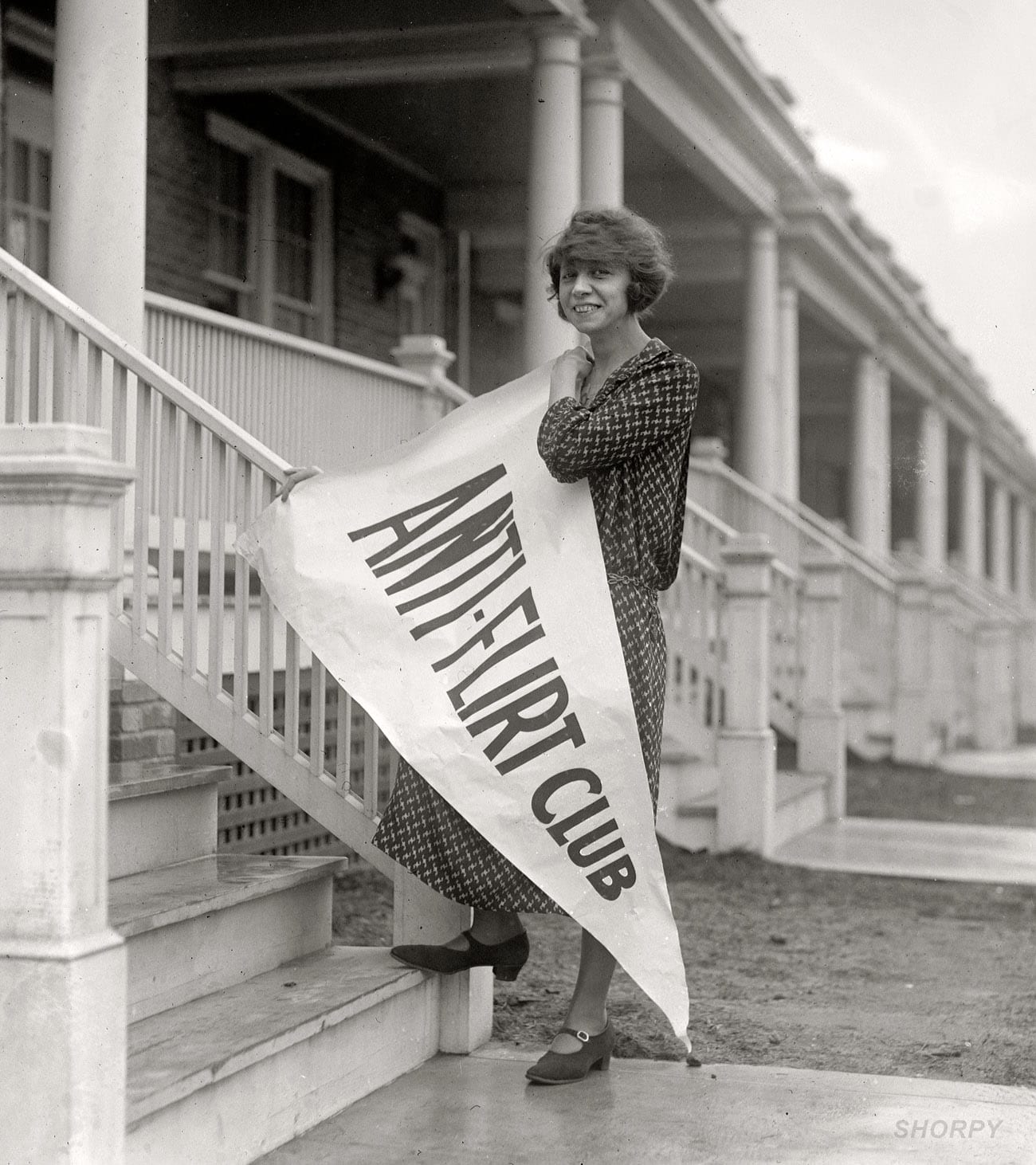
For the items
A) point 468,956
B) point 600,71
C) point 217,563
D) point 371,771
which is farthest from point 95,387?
point 600,71

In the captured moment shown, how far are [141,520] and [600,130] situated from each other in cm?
602

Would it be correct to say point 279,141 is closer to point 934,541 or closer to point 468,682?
point 468,682

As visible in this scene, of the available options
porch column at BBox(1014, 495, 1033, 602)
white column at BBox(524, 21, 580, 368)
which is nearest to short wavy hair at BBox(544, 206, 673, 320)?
white column at BBox(524, 21, 580, 368)

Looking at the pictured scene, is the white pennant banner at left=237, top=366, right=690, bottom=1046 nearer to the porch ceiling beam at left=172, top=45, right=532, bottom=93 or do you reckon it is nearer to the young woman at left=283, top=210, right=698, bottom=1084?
the young woman at left=283, top=210, right=698, bottom=1084

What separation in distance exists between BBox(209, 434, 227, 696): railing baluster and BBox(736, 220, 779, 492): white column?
33.0ft

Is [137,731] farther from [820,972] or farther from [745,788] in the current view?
[745,788]

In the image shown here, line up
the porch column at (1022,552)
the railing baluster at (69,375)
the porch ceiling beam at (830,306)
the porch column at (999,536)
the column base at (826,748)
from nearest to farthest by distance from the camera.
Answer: the railing baluster at (69,375) → the column base at (826,748) → the porch ceiling beam at (830,306) → the porch column at (999,536) → the porch column at (1022,552)

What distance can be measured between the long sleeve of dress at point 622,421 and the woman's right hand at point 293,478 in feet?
2.13

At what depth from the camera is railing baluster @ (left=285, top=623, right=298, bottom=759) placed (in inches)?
172

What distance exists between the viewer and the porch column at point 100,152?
5852mm

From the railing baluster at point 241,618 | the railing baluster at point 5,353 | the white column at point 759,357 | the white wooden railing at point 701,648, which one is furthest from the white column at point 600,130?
the railing baluster at point 241,618

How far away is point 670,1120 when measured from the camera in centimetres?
368

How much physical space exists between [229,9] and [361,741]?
451 cm

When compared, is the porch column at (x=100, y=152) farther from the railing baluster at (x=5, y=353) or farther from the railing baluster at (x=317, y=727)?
the railing baluster at (x=317, y=727)
